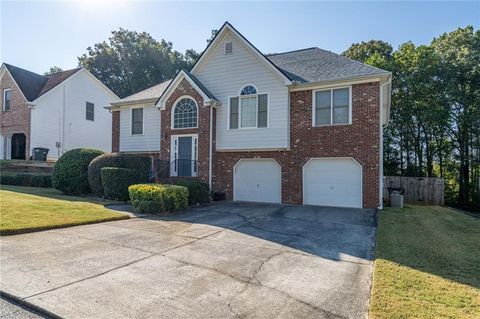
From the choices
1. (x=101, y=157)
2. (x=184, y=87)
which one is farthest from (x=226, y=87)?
(x=101, y=157)

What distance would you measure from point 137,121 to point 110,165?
455 cm

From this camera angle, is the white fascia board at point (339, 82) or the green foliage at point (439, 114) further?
the green foliage at point (439, 114)

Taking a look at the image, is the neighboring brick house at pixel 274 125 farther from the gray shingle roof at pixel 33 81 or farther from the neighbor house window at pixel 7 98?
the neighbor house window at pixel 7 98

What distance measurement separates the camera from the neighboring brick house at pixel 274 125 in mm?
12531

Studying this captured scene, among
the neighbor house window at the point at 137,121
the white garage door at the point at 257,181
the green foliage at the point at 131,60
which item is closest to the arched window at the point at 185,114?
the neighbor house window at the point at 137,121

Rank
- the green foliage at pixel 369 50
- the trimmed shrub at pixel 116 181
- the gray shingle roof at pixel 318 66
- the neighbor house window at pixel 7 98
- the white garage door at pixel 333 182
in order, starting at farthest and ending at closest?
the green foliage at pixel 369 50
the neighbor house window at pixel 7 98
the trimmed shrub at pixel 116 181
the gray shingle roof at pixel 318 66
the white garage door at pixel 333 182

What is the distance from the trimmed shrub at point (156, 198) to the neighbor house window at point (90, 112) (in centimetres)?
1779

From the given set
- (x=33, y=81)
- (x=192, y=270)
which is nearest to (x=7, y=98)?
(x=33, y=81)

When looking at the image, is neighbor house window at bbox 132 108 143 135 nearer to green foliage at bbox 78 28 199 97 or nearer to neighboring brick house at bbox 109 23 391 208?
neighboring brick house at bbox 109 23 391 208

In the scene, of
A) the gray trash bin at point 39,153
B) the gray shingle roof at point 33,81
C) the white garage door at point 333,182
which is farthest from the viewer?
the gray shingle roof at point 33,81

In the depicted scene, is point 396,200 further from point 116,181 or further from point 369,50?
point 369,50

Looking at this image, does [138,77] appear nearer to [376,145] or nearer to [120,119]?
[120,119]

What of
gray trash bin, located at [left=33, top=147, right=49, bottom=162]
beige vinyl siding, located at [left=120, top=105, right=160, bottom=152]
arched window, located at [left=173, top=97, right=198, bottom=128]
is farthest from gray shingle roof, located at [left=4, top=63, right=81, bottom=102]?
arched window, located at [left=173, top=97, right=198, bottom=128]

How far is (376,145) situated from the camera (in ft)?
40.1
